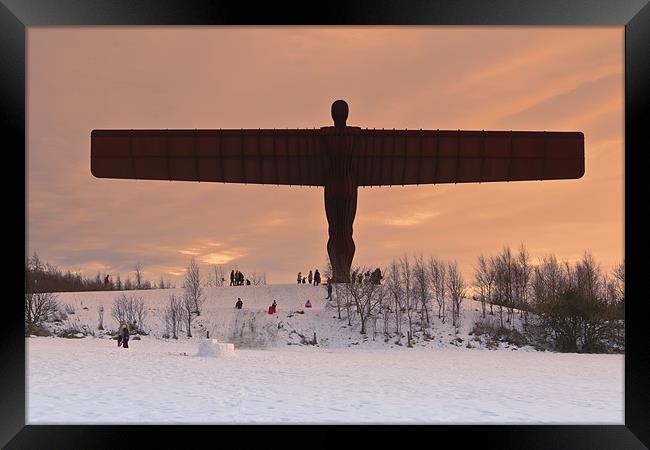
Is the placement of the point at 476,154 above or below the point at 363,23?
above

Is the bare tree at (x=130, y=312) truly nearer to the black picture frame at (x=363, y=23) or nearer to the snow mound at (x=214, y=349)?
the snow mound at (x=214, y=349)

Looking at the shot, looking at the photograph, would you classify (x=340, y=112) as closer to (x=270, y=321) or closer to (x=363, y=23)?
(x=270, y=321)

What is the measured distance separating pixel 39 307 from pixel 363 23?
24752 mm

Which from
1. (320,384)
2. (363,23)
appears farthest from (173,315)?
(363,23)

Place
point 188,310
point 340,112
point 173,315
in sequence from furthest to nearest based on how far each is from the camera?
point 188,310 → point 173,315 → point 340,112

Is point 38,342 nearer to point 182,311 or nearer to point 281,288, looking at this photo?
point 182,311

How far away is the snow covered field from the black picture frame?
0.61 metres

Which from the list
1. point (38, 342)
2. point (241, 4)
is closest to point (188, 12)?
point (241, 4)

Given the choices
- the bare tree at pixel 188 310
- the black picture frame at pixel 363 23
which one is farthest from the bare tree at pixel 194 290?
the black picture frame at pixel 363 23

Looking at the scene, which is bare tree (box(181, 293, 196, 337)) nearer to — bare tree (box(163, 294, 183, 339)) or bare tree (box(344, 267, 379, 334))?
bare tree (box(163, 294, 183, 339))

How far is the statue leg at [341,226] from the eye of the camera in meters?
22.4

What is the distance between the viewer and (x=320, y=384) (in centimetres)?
1286

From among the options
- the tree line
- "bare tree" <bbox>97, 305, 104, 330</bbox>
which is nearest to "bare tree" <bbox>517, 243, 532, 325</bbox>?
the tree line

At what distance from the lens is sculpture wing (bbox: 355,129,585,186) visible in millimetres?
21375
